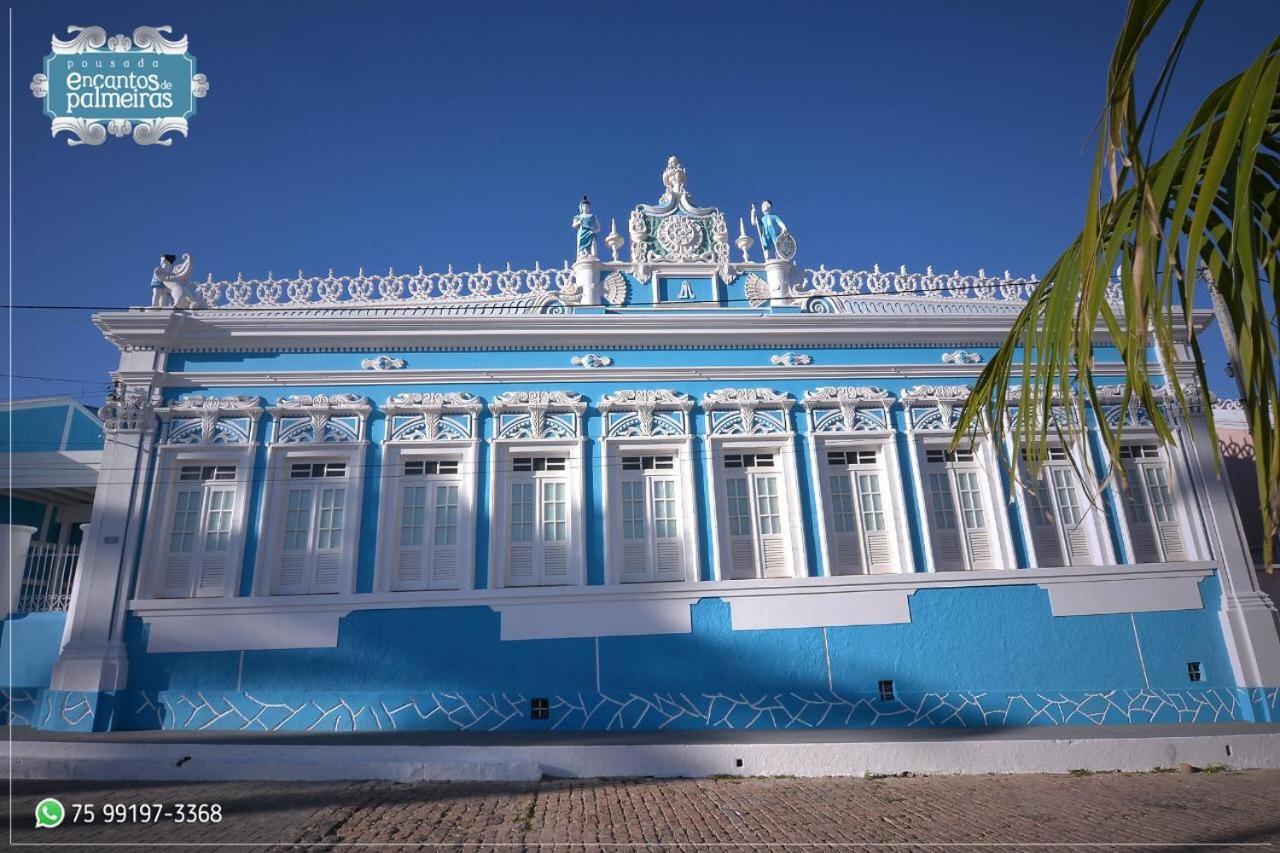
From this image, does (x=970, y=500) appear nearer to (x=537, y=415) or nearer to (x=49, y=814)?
(x=537, y=415)

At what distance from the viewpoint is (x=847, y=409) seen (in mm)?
9852

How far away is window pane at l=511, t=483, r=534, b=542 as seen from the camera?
9234 millimetres

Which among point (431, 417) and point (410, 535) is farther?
point (431, 417)

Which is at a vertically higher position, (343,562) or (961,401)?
(961,401)

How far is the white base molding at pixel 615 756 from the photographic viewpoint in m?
6.52

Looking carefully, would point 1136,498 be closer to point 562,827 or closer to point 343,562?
point 562,827

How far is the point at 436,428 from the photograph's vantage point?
946cm

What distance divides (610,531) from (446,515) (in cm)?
205

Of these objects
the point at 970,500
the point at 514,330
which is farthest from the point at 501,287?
the point at 970,500

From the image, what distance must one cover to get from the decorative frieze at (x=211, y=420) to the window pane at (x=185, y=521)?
703 millimetres

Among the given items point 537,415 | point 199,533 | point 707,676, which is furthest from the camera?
point 537,415

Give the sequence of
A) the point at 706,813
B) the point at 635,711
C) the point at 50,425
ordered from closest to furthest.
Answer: the point at 706,813
the point at 635,711
the point at 50,425

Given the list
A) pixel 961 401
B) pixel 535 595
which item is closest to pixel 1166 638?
pixel 961 401

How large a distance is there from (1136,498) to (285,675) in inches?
432
